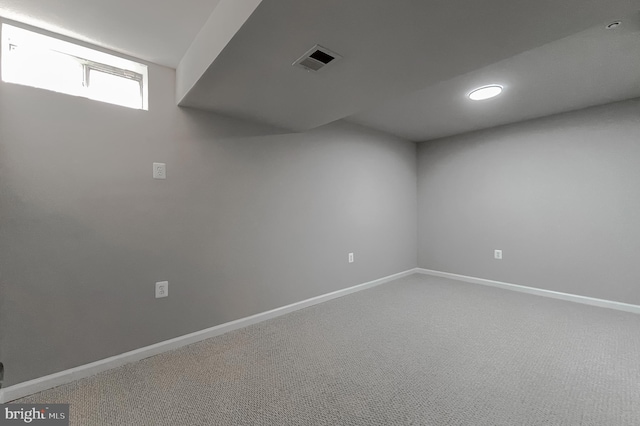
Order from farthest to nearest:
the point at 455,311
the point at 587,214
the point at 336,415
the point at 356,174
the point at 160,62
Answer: the point at 356,174 < the point at 587,214 < the point at 455,311 < the point at 160,62 < the point at 336,415

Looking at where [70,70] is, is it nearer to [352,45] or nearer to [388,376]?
[352,45]

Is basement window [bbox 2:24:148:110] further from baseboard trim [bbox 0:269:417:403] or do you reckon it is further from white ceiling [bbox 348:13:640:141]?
white ceiling [bbox 348:13:640:141]

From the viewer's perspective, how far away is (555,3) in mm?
1139

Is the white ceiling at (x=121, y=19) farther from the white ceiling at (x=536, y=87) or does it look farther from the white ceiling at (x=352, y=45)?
the white ceiling at (x=536, y=87)

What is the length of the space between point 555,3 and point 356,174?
8.31ft

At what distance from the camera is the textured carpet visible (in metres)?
1.40

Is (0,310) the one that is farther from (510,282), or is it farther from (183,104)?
(510,282)

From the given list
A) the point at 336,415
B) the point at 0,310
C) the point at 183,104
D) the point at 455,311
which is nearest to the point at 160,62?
the point at 183,104

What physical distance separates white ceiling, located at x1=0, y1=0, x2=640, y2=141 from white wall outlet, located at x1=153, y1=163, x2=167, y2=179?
0.53 m

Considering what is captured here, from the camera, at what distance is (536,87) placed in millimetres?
2475

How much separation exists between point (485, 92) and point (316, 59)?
6.50 feet

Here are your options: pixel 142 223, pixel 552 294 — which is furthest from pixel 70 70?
pixel 552 294

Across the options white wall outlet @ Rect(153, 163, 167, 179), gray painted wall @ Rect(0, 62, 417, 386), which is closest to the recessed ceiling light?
gray painted wall @ Rect(0, 62, 417, 386)

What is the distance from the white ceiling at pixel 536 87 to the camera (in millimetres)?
1853
